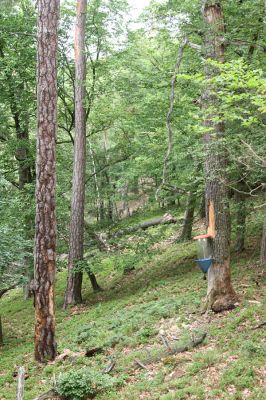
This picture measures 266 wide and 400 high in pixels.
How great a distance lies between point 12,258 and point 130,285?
15.5ft

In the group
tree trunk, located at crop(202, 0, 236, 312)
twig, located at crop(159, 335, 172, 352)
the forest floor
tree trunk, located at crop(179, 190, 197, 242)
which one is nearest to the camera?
the forest floor

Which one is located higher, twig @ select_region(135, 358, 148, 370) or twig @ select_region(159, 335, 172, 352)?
twig @ select_region(159, 335, 172, 352)

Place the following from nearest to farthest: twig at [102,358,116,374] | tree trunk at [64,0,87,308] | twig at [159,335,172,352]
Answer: twig at [102,358,116,374]
twig at [159,335,172,352]
tree trunk at [64,0,87,308]

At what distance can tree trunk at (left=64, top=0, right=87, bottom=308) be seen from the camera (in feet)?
39.5

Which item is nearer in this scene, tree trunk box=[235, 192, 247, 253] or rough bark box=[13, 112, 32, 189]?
tree trunk box=[235, 192, 247, 253]

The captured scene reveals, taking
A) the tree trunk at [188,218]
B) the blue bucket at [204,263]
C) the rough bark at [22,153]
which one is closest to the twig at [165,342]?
the blue bucket at [204,263]

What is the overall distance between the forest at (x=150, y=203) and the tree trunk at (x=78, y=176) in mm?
44

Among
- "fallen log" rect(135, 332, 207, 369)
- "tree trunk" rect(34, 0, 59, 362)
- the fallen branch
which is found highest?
"tree trunk" rect(34, 0, 59, 362)

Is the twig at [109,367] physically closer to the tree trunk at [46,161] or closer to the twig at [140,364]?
the twig at [140,364]

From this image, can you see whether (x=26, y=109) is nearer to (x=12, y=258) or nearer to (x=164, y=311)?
(x=12, y=258)

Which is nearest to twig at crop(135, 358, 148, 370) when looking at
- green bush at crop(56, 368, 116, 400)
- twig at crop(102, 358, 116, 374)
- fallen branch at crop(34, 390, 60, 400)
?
twig at crop(102, 358, 116, 374)

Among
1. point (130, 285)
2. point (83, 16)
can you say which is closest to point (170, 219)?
point (130, 285)

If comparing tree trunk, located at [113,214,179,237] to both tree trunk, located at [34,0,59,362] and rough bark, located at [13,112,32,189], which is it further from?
tree trunk, located at [34,0,59,362]

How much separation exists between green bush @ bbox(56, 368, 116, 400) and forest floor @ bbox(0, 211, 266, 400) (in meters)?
0.12
